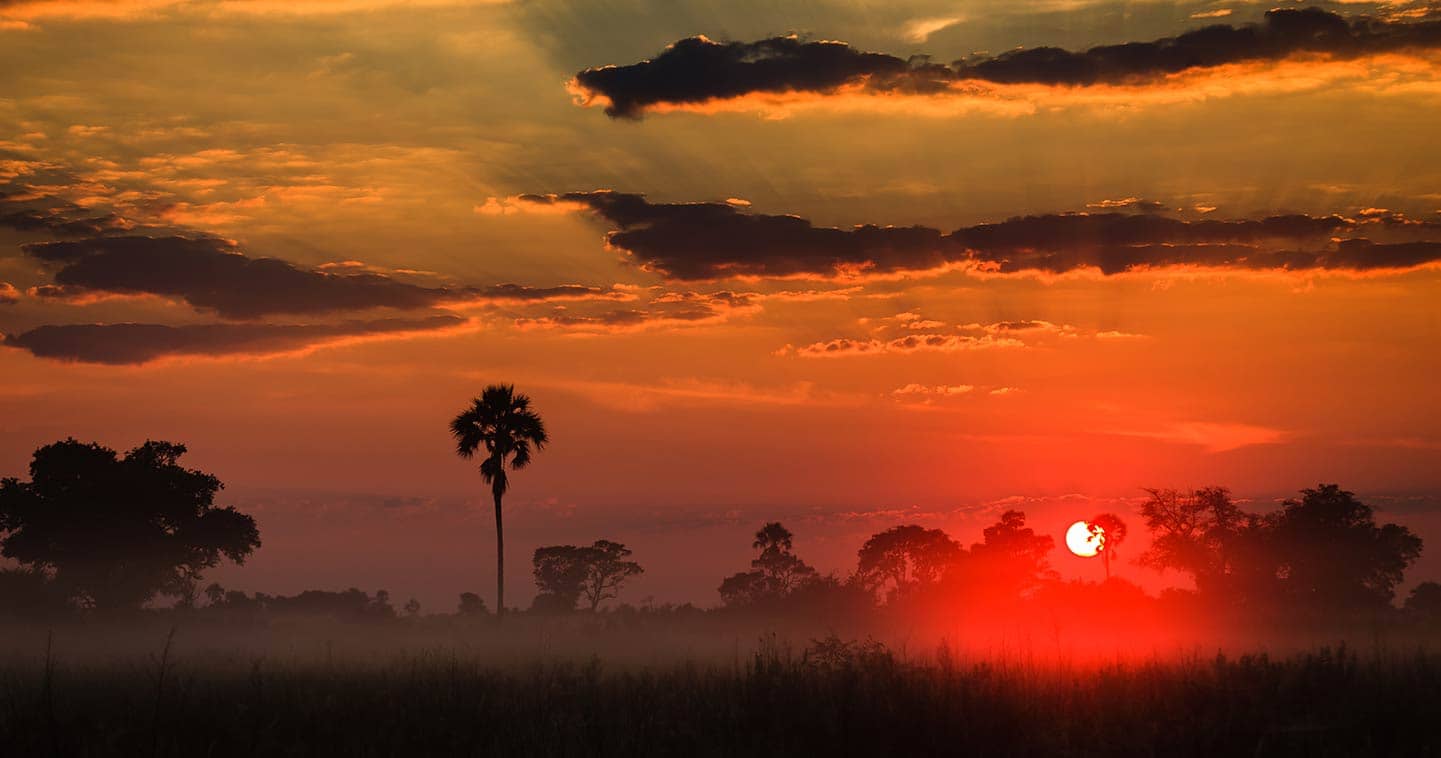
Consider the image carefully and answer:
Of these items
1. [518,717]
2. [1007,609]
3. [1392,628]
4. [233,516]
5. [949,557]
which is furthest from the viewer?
[949,557]

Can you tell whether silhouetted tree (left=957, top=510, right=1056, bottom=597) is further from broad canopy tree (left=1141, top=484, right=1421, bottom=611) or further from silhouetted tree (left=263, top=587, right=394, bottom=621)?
silhouetted tree (left=263, top=587, right=394, bottom=621)

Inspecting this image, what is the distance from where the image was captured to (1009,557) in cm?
10481

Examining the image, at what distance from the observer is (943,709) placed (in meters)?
16.8

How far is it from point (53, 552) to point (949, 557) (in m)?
64.3

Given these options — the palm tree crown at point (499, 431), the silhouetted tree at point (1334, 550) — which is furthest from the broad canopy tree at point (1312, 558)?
the palm tree crown at point (499, 431)

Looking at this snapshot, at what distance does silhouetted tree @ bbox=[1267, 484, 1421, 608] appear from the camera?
81125 mm

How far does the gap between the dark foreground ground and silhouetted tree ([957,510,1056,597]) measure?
83.8 metres

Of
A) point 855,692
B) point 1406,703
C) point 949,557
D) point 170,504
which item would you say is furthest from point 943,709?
point 949,557

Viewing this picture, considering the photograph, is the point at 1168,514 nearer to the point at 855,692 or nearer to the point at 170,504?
the point at 170,504

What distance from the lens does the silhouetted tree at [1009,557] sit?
10319 centimetres

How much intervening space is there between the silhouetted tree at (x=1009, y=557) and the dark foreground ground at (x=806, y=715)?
8383cm

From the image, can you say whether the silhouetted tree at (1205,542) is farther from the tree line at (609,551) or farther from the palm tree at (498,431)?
the palm tree at (498,431)

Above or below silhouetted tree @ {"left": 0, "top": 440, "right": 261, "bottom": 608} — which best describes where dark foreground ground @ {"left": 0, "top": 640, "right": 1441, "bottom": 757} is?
below

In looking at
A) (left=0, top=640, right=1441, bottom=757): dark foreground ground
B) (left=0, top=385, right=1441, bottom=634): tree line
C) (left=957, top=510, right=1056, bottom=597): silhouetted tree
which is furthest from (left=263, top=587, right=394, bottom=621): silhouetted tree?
(left=0, top=640, right=1441, bottom=757): dark foreground ground
